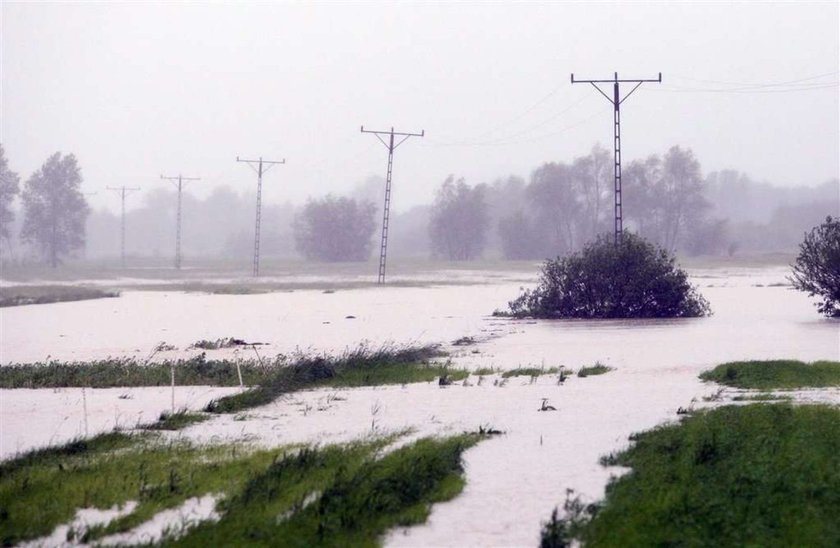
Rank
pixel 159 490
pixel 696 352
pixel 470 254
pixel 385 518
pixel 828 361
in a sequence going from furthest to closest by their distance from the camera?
pixel 470 254 < pixel 696 352 < pixel 828 361 < pixel 159 490 < pixel 385 518

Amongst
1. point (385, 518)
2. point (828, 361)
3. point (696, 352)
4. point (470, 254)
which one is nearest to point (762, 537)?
point (385, 518)

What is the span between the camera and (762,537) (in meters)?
9.53

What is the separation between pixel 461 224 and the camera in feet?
482

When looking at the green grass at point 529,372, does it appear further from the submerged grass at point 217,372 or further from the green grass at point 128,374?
the green grass at point 128,374

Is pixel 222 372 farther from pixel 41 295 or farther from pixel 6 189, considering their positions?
pixel 6 189

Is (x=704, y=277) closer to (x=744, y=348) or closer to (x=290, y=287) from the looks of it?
(x=290, y=287)

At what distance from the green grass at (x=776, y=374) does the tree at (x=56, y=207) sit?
372 ft

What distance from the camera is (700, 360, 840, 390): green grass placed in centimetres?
1948

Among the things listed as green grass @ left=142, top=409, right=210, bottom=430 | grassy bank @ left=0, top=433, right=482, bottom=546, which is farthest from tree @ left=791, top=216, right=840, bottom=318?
grassy bank @ left=0, top=433, right=482, bottom=546

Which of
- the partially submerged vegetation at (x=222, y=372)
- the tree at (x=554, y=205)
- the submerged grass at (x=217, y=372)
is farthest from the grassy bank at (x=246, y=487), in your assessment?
the tree at (x=554, y=205)

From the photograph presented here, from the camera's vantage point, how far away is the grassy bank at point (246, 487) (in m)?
9.98

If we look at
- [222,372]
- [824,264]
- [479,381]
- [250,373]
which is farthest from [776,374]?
[824,264]

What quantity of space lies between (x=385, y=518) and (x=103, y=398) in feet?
34.5

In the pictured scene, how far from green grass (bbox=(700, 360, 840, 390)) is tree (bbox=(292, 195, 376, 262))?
121200 millimetres
